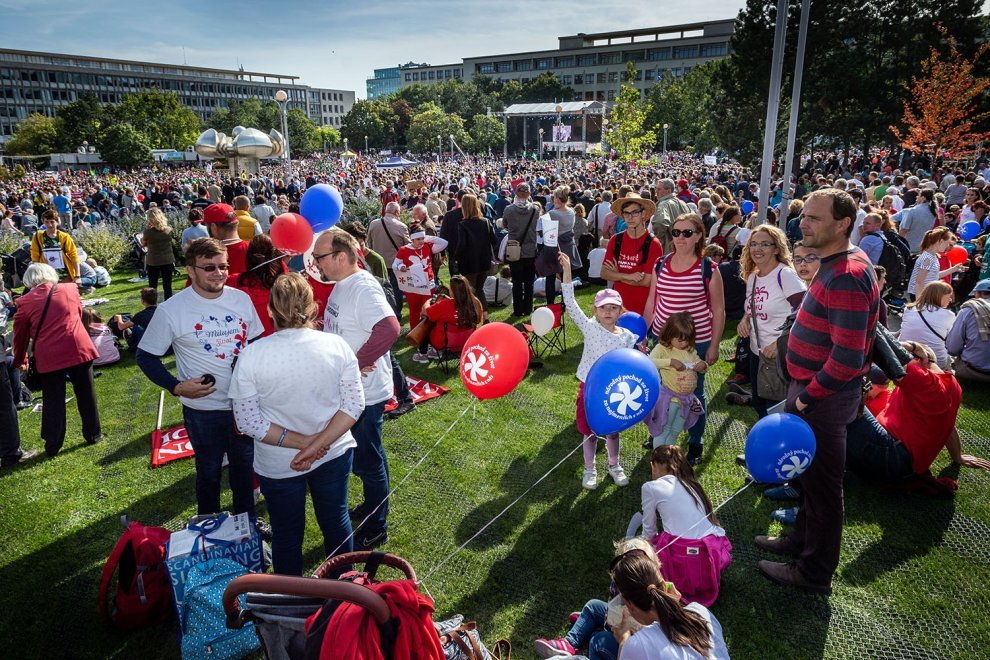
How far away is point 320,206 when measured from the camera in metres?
4.75

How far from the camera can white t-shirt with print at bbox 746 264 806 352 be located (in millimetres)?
4117

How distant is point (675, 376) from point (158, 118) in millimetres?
87635

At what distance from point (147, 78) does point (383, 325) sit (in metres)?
132

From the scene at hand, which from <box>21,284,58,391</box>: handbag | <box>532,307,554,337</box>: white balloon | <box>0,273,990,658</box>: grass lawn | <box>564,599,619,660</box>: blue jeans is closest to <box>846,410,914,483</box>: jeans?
<box>0,273,990,658</box>: grass lawn

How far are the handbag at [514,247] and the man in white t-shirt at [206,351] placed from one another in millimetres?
5113

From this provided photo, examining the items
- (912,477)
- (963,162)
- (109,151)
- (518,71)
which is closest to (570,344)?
(912,477)

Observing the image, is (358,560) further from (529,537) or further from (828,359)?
(828,359)

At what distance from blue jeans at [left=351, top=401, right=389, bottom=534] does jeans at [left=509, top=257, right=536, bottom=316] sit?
5.28 m

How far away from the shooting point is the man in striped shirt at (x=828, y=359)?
2744mm

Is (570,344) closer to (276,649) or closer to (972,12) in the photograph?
(276,649)

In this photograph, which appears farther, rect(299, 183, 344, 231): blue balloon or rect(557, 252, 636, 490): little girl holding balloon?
rect(299, 183, 344, 231): blue balloon

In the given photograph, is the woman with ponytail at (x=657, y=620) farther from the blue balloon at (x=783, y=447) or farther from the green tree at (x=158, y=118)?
the green tree at (x=158, y=118)

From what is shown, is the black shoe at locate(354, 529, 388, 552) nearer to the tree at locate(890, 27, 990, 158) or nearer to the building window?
the tree at locate(890, 27, 990, 158)

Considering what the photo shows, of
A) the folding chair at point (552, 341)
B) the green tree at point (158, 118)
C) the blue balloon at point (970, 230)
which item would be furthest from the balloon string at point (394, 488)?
the green tree at point (158, 118)
